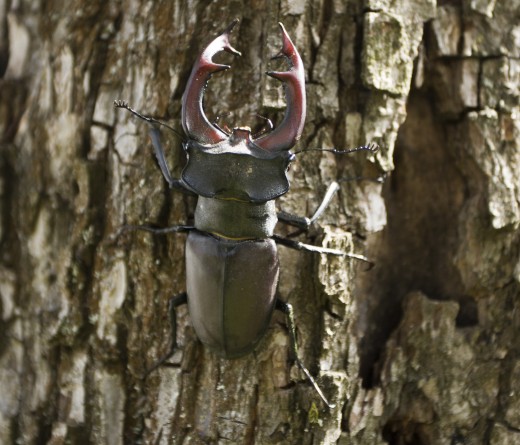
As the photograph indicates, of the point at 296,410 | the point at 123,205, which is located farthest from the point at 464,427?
the point at 123,205

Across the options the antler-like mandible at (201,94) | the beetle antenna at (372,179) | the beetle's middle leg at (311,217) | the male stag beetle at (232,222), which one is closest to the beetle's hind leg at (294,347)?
the male stag beetle at (232,222)

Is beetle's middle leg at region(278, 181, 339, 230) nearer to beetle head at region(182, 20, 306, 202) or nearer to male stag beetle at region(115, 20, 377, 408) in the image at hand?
male stag beetle at region(115, 20, 377, 408)

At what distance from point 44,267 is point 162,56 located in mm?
956

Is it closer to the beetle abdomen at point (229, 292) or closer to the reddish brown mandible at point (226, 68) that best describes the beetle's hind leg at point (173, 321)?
the beetle abdomen at point (229, 292)

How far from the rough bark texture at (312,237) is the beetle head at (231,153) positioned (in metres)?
0.13

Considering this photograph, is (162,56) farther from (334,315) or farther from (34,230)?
(334,315)

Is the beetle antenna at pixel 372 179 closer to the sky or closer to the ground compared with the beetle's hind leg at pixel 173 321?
closer to the sky

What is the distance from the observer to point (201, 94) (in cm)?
230

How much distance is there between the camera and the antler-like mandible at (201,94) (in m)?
2.26

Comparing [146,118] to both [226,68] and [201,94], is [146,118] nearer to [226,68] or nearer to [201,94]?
[201,94]

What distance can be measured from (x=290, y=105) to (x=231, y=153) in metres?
0.27

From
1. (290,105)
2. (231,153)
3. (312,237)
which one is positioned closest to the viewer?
(290,105)

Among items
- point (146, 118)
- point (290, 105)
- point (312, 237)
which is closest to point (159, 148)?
point (146, 118)

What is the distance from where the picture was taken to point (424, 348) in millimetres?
2525
